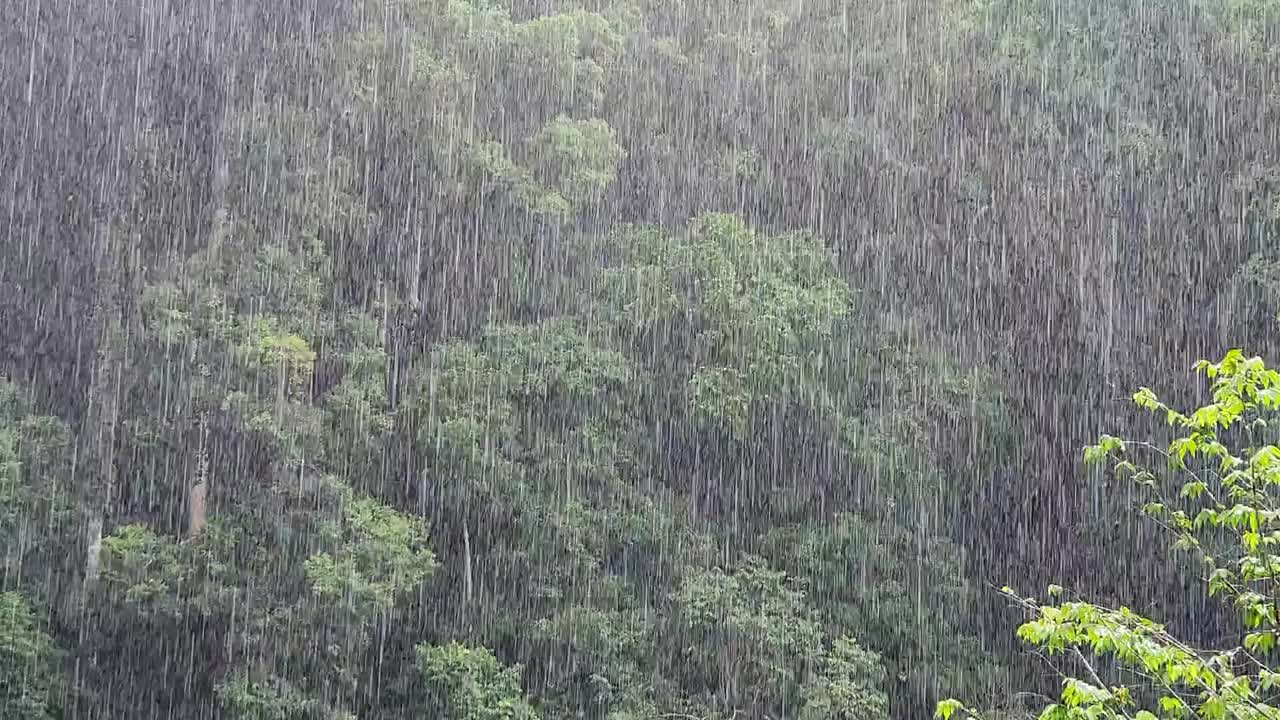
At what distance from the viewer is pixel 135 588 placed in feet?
31.8

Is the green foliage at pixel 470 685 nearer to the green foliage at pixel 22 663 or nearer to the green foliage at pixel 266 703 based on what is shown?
the green foliage at pixel 266 703

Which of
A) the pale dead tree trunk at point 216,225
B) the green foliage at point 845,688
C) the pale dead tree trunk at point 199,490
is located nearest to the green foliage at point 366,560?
the pale dead tree trunk at point 216,225

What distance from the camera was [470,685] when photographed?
30.6 ft

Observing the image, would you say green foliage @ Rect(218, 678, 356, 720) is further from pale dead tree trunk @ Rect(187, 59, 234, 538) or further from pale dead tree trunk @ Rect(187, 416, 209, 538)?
pale dead tree trunk @ Rect(187, 416, 209, 538)

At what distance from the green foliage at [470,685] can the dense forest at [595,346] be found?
25mm

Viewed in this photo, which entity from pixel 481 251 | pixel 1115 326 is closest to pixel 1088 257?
pixel 1115 326

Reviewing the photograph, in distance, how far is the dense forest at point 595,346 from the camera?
981 centimetres

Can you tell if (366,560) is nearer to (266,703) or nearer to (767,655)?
(266,703)

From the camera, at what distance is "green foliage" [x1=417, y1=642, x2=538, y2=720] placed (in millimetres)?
9250

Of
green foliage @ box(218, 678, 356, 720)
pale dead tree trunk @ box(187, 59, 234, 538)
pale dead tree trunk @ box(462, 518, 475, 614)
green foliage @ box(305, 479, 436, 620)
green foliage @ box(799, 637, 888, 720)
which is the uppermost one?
pale dead tree trunk @ box(187, 59, 234, 538)

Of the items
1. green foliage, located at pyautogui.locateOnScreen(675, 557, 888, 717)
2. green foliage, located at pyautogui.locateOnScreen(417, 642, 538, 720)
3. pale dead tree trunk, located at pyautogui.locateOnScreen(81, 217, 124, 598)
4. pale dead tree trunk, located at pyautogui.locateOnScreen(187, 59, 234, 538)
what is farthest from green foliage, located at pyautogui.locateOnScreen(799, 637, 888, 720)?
pale dead tree trunk, located at pyautogui.locateOnScreen(81, 217, 124, 598)

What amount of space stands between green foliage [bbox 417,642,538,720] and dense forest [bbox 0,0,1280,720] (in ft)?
0.08

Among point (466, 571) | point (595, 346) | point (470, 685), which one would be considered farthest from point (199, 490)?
point (595, 346)

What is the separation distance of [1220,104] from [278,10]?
809cm
